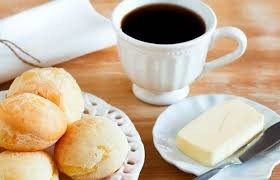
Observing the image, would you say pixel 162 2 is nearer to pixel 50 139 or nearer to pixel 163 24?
pixel 163 24

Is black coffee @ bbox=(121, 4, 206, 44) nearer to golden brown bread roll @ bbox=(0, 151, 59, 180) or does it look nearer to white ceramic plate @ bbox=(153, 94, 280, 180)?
white ceramic plate @ bbox=(153, 94, 280, 180)

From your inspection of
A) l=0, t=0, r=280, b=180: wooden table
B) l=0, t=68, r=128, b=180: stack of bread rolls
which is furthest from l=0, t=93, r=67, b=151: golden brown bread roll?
l=0, t=0, r=280, b=180: wooden table

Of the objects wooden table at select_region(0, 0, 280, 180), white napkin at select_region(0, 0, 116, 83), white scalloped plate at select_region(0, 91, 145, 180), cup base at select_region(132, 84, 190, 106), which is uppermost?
white napkin at select_region(0, 0, 116, 83)

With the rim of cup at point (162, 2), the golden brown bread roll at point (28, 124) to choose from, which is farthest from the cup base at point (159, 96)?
the golden brown bread roll at point (28, 124)

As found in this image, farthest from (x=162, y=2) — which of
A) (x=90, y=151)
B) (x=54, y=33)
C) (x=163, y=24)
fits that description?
(x=90, y=151)

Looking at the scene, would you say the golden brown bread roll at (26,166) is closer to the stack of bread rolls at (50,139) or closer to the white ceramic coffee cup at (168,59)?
the stack of bread rolls at (50,139)

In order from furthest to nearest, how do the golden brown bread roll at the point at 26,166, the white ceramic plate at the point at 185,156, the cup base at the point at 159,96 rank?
1. the cup base at the point at 159,96
2. the white ceramic plate at the point at 185,156
3. the golden brown bread roll at the point at 26,166
